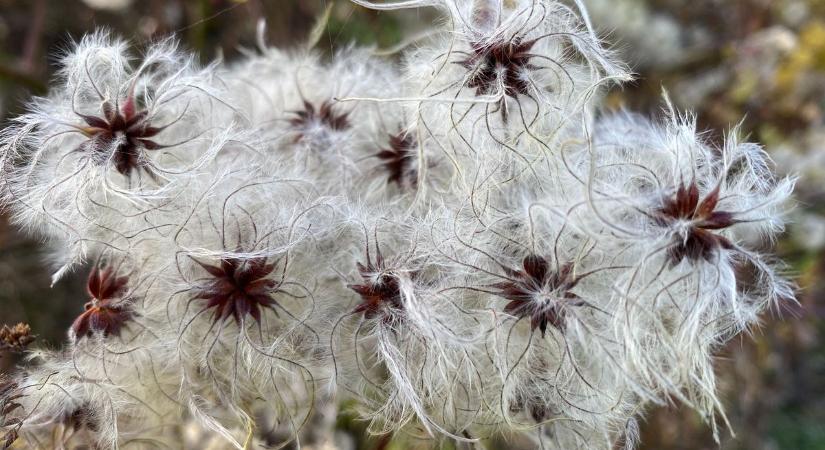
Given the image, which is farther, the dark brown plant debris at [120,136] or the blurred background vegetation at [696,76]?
the blurred background vegetation at [696,76]

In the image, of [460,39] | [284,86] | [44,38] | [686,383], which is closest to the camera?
[686,383]

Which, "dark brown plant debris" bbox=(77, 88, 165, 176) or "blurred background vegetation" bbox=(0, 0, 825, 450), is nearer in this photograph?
"dark brown plant debris" bbox=(77, 88, 165, 176)

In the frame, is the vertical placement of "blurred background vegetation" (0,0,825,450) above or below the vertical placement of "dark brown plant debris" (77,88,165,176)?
below

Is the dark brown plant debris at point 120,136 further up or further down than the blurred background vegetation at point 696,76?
further up

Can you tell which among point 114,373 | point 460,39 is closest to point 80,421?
point 114,373

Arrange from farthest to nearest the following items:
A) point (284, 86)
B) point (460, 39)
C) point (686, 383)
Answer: point (284, 86) → point (460, 39) → point (686, 383)

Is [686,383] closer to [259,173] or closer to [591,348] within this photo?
[591,348]

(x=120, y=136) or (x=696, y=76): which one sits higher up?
(x=120, y=136)

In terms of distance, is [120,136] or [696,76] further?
[696,76]
